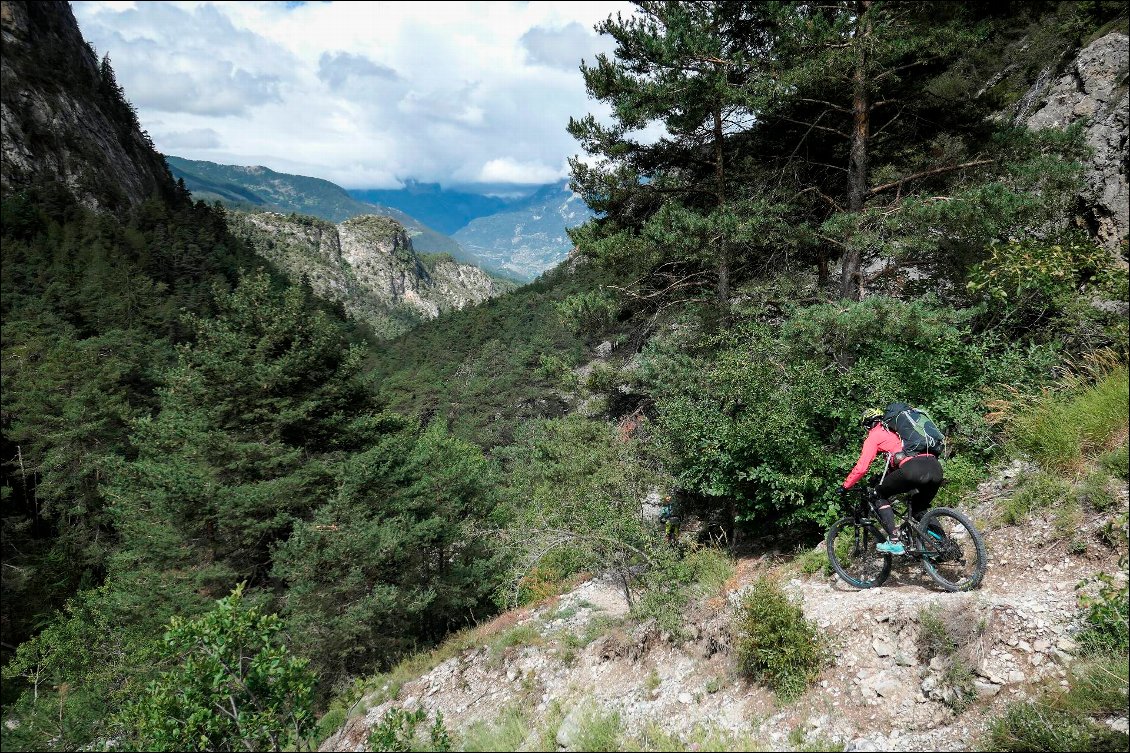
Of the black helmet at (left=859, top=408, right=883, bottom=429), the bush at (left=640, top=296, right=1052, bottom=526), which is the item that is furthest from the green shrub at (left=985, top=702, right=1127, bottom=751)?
the bush at (left=640, top=296, right=1052, bottom=526)

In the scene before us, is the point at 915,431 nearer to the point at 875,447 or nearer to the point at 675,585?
the point at 875,447

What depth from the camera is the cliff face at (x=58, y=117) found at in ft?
164

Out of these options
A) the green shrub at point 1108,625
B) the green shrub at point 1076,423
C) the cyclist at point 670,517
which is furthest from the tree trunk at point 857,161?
the green shrub at point 1108,625

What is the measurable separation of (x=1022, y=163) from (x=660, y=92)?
5643 mm

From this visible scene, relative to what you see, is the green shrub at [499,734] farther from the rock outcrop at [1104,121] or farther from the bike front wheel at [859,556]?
the rock outcrop at [1104,121]

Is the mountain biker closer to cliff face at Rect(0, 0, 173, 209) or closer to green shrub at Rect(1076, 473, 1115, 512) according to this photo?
green shrub at Rect(1076, 473, 1115, 512)

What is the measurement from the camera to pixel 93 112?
201ft

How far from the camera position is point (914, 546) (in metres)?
4.82

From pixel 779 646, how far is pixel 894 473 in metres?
1.98

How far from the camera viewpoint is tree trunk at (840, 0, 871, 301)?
800cm

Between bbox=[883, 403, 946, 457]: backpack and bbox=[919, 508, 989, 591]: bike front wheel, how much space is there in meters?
0.57

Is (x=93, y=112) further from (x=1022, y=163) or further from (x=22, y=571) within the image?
(x=1022, y=163)

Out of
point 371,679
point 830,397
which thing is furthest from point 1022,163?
point 371,679

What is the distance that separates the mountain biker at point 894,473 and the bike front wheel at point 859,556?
27 cm
